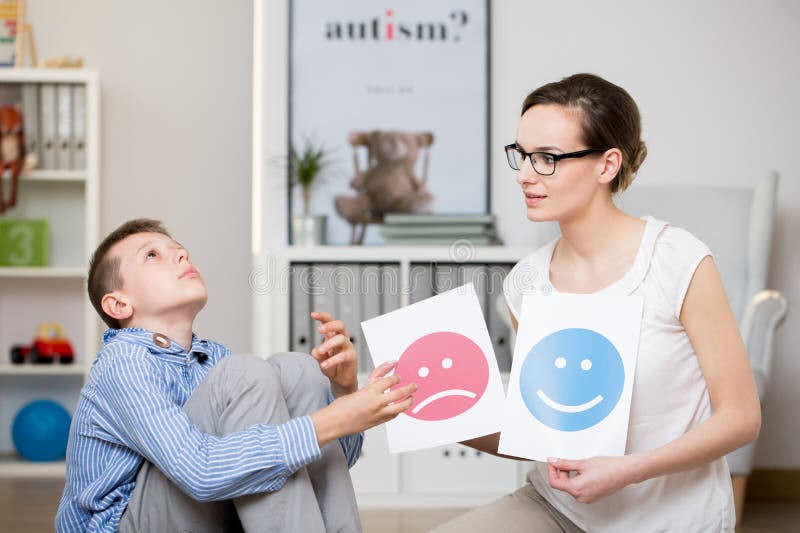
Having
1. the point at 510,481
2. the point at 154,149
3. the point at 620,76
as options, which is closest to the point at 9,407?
the point at 154,149

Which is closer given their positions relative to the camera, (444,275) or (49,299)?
(444,275)

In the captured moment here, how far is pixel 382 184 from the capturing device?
3412 mm

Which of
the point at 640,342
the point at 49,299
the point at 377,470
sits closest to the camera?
the point at 640,342

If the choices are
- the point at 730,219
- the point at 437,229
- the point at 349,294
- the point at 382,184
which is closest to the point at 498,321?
the point at 437,229

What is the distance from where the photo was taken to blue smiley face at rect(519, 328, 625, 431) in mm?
1301

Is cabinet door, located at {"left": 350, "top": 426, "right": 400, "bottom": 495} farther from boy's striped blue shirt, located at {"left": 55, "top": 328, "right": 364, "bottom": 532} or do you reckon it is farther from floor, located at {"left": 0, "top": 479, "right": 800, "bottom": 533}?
boy's striped blue shirt, located at {"left": 55, "top": 328, "right": 364, "bottom": 532}

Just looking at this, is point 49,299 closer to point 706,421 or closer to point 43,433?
point 43,433

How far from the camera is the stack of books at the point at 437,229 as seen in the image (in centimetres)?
302

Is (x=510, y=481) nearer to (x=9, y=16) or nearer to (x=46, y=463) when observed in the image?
(x=46, y=463)

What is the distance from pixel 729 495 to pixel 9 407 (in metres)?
3.21

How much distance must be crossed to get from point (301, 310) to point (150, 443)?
173 centimetres

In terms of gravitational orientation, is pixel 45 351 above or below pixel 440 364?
below

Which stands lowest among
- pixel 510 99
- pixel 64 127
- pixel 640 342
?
pixel 640 342

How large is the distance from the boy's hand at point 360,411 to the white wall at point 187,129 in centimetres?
248
